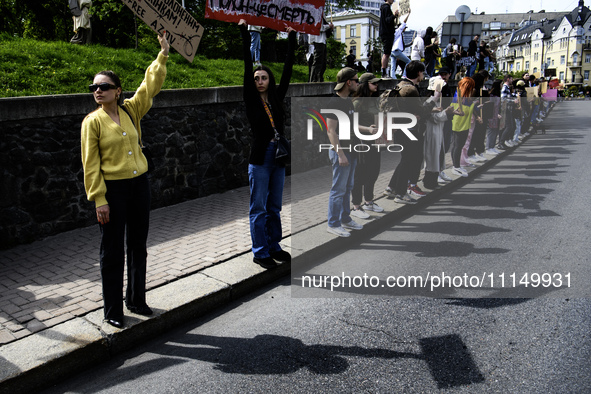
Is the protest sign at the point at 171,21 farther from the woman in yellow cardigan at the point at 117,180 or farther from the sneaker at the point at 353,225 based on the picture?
the sneaker at the point at 353,225

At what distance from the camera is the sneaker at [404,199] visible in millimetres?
8094

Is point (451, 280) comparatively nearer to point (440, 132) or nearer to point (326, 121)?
point (326, 121)

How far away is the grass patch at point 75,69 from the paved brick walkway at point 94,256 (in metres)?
2.31

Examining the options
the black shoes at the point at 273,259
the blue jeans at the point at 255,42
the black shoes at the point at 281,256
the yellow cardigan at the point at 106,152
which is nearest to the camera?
the yellow cardigan at the point at 106,152

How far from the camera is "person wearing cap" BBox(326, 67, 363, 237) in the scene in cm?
609

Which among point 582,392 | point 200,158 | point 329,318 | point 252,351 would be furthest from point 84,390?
point 200,158

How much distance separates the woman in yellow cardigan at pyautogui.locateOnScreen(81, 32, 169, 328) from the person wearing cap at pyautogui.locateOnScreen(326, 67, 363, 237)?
8.45 ft

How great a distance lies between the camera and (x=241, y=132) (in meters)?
8.84

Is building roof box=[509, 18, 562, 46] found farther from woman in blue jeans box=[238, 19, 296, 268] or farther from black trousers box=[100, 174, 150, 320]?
black trousers box=[100, 174, 150, 320]

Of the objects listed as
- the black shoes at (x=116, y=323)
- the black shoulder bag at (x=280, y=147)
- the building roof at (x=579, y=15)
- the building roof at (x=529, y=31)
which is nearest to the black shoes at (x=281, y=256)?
the black shoulder bag at (x=280, y=147)

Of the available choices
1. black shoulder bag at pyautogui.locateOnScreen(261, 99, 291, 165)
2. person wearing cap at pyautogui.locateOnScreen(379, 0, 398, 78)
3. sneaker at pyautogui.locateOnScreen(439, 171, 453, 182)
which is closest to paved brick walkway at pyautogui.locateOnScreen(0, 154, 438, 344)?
black shoulder bag at pyautogui.locateOnScreen(261, 99, 291, 165)

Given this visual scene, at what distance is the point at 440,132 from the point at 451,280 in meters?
4.74

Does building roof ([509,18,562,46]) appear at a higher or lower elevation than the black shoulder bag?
higher

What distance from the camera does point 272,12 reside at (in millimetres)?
5398
